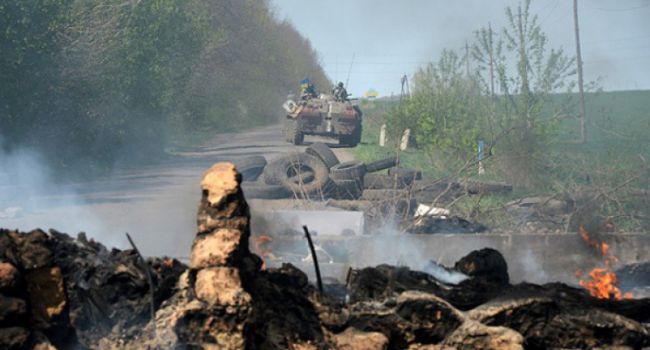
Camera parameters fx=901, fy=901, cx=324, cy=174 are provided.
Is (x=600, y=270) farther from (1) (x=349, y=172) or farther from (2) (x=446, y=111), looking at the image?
(2) (x=446, y=111)

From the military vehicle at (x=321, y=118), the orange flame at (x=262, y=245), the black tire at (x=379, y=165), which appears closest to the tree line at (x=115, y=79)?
the military vehicle at (x=321, y=118)

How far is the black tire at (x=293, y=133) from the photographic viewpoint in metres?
30.8

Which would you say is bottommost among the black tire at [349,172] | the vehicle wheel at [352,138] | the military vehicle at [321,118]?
the black tire at [349,172]

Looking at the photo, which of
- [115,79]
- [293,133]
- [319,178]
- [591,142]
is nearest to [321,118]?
[293,133]

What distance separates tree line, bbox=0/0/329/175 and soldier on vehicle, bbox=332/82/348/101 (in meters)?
6.02

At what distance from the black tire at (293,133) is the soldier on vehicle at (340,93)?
1.85m

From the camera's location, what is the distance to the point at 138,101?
2909 centimetres

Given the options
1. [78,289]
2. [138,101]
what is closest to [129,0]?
[138,101]

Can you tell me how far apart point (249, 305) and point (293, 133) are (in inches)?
1051

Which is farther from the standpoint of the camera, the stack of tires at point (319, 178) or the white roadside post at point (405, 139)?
the white roadside post at point (405, 139)

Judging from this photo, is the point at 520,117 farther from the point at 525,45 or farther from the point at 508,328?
the point at 508,328

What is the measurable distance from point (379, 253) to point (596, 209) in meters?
3.62

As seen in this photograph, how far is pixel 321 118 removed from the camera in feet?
101

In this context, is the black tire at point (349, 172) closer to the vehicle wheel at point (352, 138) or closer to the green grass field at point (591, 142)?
the green grass field at point (591, 142)
